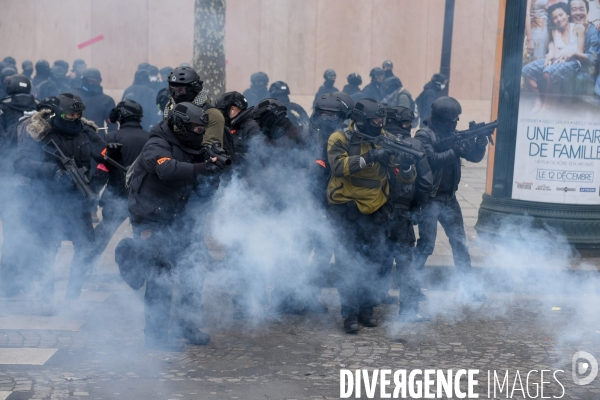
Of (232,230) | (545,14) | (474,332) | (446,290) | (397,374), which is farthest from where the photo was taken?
(545,14)

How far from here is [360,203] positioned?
6.15m

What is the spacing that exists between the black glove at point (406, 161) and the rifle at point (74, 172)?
7.18ft

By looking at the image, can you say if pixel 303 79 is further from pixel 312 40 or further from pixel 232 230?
pixel 232 230

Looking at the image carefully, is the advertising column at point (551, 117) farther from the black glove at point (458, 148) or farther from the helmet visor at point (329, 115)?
the helmet visor at point (329, 115)

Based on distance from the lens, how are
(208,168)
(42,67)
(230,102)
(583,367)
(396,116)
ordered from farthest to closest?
(42,67), (230,102), (396,116), (583,367), (208,168)

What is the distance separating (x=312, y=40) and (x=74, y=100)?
38.4 feet

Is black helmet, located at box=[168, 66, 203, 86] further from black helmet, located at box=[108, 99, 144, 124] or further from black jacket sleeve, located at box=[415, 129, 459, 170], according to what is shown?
black jacket sleeve, located at box=[415, 129, 459, 170]

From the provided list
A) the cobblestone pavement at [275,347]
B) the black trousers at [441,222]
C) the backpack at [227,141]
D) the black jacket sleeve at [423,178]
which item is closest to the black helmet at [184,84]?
the backpack at [227,141]

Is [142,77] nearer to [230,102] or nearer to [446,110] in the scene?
[230,102]

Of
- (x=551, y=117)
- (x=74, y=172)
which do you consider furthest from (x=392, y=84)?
(x=74, y=172)

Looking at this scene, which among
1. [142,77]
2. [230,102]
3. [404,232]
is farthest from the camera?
[142,77]

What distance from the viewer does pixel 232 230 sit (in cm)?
679

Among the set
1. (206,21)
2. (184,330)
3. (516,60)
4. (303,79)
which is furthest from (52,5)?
(184,330)

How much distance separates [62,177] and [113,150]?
0.51m
